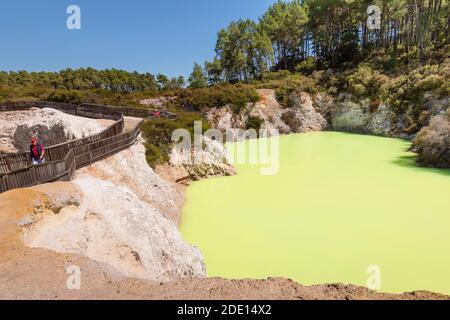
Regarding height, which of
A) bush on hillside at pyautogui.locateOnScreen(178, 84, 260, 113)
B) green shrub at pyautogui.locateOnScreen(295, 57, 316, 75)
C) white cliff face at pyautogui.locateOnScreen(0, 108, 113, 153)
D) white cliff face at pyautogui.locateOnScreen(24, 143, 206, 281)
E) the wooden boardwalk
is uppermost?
green shrub at pyautogui.locateOnScreen(295, 57, 316, 75)

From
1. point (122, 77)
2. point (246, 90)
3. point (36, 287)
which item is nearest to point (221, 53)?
point (246, 90)

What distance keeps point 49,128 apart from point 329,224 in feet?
67.6

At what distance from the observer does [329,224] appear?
11938 mm

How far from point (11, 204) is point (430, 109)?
36177mm

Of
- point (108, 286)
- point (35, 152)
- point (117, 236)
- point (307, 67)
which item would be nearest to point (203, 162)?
point (35, 152)

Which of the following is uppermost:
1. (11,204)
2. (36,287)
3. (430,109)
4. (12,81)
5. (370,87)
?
(12,81)

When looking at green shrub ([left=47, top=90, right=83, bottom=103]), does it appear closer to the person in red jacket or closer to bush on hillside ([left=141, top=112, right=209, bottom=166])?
bush on hillside ([left=141, top=112, right=209, bottom=166])

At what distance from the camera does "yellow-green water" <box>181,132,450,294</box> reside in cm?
902

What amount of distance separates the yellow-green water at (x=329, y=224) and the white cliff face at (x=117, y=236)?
174 centimetres

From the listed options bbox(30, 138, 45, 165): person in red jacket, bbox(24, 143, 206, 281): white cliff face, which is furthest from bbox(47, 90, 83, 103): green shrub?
bbox(24, 143, 206, 281): white cliff face

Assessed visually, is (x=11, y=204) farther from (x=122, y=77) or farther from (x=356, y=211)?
(x=122, y=77)

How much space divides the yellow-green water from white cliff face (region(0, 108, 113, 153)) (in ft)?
30.1

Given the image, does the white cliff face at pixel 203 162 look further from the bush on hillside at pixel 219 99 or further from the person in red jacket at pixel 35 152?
the bush on hillside at pixel 219 99

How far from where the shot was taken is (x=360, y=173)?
63.1 ft
